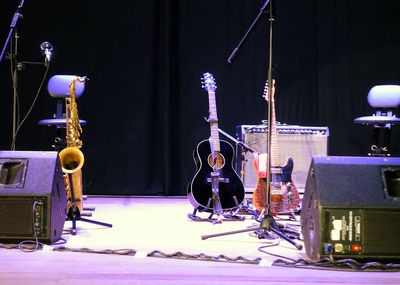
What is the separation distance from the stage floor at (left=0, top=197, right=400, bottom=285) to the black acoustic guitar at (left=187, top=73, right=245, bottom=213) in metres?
0.28

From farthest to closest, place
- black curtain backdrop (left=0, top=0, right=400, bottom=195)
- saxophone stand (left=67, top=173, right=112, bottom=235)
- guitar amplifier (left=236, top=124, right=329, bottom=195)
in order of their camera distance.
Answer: black curtain backdrop (left=0, top=0, right=400, bottom=195)
guitar amplifier (left=236, top=124, right=329, bottom=195)
saxophone stand (left=67, top=173, right=112, bottom=235)

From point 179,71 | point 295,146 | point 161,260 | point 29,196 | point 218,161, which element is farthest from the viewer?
point 179,71

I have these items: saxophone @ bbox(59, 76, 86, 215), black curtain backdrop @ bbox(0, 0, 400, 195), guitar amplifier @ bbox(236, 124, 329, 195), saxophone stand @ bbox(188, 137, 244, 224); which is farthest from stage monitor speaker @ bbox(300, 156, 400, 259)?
black curtain backdrop @ bbox(0, 0, 400, 195)

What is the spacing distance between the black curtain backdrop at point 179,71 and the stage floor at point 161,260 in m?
1.96

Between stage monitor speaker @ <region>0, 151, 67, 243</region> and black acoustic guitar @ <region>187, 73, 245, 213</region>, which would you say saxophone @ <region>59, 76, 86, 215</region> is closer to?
stage monitor speaker @ <region>0, 151, 67, 243</region>

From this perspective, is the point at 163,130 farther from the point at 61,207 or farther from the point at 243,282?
the point at 243,282

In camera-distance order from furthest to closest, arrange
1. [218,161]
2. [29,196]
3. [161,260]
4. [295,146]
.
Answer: [295,146] < [218,161] < [29,196] < [161,260]

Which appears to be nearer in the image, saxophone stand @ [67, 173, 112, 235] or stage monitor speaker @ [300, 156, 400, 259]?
stage monitor speaker @ [300, 156, 400, 259]

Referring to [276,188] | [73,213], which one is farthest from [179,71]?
[73,213]

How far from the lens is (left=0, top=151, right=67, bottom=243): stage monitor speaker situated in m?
3.06

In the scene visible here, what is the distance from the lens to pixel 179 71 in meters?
6.00

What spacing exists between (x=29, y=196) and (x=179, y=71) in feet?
10.7

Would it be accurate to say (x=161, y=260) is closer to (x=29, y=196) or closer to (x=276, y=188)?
(x=29, y=196)

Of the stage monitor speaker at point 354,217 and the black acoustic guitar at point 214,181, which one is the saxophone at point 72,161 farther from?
the stage monitor speaker at point 354,217
